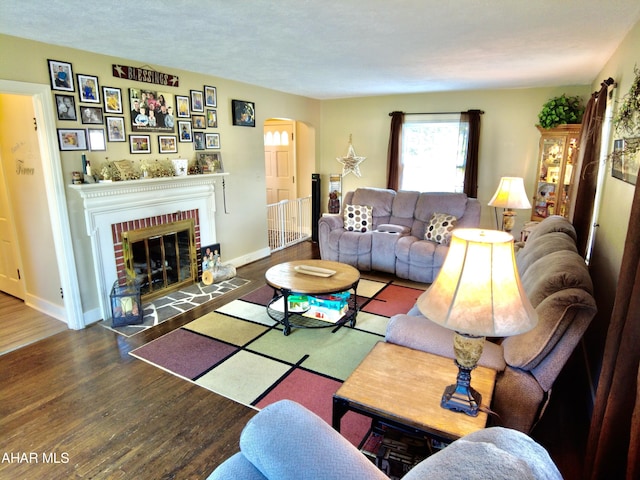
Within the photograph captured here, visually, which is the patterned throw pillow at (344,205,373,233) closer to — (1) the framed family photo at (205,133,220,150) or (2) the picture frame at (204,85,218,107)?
(1) the framed family photo at (205,133,220,150)

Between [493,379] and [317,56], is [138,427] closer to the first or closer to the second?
[493,379]

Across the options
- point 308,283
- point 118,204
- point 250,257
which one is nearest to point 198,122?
point 118,204

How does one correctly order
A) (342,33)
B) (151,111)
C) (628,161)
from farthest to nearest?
(151,111) < (342,33) < (628,161)

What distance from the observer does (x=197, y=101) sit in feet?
14.7

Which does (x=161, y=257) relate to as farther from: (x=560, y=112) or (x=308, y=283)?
(x=560, y=112)

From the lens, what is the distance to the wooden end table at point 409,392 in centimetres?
150

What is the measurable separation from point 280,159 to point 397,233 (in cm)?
344

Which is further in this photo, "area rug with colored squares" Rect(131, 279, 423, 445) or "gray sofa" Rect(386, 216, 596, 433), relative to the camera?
"area rug with colored squares" Rect(131, 279, 423, 445)

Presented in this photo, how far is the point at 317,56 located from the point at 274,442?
3.41 m

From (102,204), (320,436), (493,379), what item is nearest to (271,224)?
(102,204)

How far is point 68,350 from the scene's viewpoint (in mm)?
3162

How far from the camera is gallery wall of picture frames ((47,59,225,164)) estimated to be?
330 centimetres

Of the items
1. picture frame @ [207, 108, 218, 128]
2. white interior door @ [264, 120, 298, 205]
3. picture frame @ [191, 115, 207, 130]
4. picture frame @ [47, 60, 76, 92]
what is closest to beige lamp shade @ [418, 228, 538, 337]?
picture frame @ [47, 60, 76, 92]

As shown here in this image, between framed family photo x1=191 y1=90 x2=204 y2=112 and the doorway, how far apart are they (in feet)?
5.11
